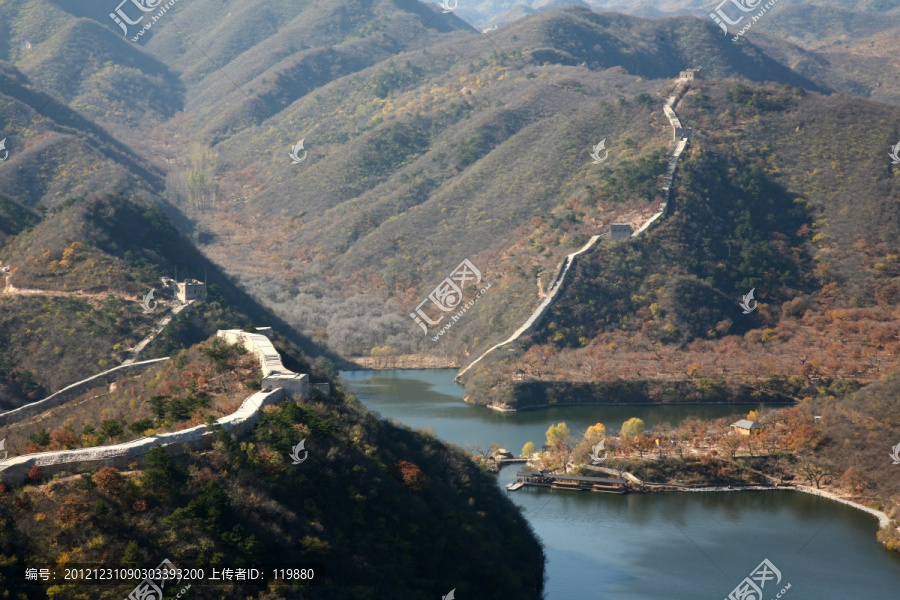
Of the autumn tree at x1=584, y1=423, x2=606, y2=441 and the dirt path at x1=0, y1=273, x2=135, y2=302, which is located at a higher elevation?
the dirt path at x1=0, y1=273, x2=135, y2=302

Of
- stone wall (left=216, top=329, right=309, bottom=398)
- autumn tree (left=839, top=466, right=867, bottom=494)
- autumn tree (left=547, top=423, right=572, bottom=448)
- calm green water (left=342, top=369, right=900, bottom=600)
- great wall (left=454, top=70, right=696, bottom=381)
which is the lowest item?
calm green water (left=342, top=369, right=900, bottom=600)

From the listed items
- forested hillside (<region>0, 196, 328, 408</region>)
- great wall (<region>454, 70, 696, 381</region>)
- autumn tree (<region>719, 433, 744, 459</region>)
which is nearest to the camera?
autumn tree (<region>719, 433, 744, 459</region>)

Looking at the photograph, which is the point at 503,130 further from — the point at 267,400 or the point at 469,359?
the point at 267,400

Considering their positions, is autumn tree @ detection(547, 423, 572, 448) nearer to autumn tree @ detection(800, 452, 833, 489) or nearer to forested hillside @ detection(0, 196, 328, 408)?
autumn tree @ detection(800, 452, 833, 489)

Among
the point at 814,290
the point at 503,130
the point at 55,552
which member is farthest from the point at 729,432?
the point at 503,130

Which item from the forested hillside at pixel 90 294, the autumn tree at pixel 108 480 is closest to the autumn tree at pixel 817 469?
the forested hillside at pixel 90 294

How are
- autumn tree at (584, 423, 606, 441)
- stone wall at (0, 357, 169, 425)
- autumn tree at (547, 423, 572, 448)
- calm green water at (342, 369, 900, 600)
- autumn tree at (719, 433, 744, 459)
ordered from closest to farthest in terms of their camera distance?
calm green water at (342, 369, 900, 600)
stone wall at (0, 357, 169, 425)
autumn tree at (719, 433, 744, 459)
autumn tree at (547, 423, 572, 448)
autumn tree at (584, 423, 606, 441)

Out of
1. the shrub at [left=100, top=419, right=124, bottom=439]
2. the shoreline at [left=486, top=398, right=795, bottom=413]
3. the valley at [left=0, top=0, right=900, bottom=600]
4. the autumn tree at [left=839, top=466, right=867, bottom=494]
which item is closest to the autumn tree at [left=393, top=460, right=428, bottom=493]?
the valley at [left=0, top=0, right=900, bottom=600]
